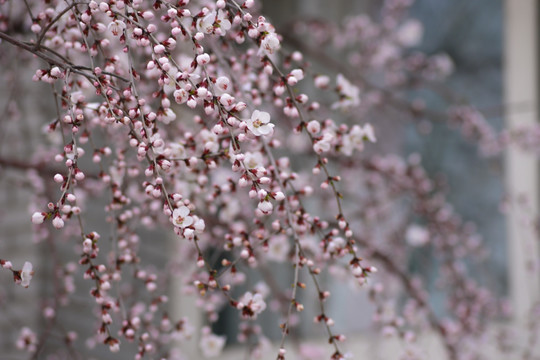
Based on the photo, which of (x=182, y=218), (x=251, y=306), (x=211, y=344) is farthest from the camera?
(x=211, y=344)

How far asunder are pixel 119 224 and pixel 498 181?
7.27ft

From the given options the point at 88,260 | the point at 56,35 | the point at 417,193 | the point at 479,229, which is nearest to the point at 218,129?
the point at 88,260

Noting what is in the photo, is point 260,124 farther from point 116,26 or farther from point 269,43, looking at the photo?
point 116,26

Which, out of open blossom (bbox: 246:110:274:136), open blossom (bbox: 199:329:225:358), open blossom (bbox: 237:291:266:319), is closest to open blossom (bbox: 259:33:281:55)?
open blossom (bbox: 246:110:274:136)

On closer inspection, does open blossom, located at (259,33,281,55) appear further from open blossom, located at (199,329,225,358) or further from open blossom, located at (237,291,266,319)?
open blossom, located at (199,329,225,358)

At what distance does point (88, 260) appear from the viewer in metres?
0.81

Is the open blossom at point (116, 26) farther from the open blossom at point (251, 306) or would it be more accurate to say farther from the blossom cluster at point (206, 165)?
the open blossom at point (251, 306)

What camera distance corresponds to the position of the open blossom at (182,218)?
682mm

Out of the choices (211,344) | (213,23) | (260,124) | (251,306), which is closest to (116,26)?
(213,23)

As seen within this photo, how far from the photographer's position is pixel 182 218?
27.4 inches

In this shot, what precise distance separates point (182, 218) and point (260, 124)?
0.58ft

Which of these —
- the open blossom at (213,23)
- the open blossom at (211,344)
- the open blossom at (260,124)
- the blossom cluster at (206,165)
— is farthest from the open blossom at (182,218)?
the open blossom at (211,344)

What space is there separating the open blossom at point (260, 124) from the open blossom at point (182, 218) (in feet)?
0.47

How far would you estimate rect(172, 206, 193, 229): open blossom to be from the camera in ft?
2.24
